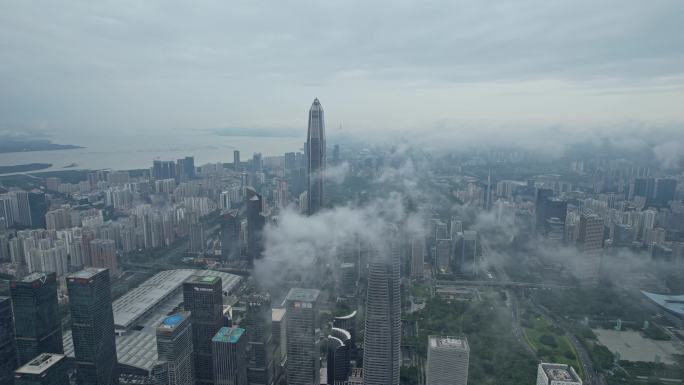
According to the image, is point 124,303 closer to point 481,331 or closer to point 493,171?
point 481,331

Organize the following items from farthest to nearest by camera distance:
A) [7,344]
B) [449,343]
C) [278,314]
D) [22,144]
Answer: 1. [22,144]
2. [278,314]
3. [7,344]
4. [449,343]

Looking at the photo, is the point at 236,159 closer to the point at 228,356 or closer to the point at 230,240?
the point at 230,240

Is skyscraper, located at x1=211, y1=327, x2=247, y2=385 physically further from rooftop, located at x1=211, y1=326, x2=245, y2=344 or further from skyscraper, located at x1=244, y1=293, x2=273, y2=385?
skyscraper, located at x1=244, y1=293, x2=273, y2=385

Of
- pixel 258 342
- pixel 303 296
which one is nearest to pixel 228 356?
pixel 258 342

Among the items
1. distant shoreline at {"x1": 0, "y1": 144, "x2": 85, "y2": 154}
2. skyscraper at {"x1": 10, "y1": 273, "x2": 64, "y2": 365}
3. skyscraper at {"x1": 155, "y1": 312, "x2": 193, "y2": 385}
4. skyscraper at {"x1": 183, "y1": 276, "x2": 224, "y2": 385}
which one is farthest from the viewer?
distant shoreline at {"x1": 0, "y1": 144, "x2": 85, "y2": 154}

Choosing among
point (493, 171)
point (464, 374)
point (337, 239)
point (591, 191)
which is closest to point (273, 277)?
point (337, 239)

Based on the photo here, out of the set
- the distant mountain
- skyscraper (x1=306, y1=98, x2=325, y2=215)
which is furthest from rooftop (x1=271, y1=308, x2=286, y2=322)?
the distant mountain
